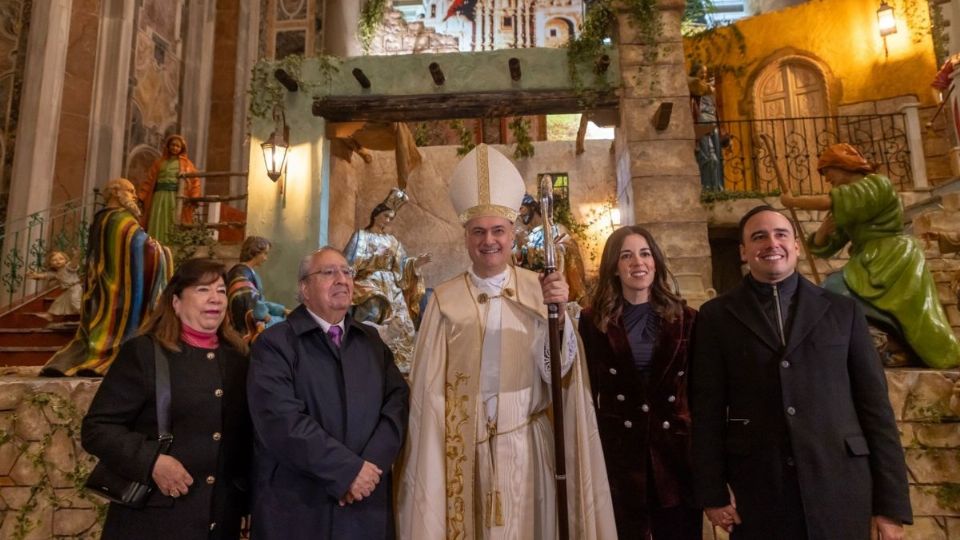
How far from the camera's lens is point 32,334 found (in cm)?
800

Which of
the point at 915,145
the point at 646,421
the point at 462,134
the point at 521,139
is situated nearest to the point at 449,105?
the point at 462,134

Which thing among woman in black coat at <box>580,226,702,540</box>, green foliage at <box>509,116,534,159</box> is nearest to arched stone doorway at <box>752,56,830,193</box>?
green foliage at <box>509,116,534,159</box>

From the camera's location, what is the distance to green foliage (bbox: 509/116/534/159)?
984 centimetres

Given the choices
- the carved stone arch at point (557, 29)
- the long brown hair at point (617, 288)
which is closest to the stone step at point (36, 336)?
the long brown hair at point (617, 288)

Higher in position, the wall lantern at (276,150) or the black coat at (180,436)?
the wall lantern at (276,150)

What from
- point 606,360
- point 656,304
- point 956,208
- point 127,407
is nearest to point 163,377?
point 127,407

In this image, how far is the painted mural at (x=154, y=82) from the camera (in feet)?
39.6

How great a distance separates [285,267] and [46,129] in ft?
18.4

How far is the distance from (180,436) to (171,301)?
58 centimetres

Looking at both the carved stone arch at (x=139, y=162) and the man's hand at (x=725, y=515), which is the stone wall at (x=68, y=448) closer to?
the man's hand at (x=725, y=515)

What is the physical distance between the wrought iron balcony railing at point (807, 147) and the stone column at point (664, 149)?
326cm

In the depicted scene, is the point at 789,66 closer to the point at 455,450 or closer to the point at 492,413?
the point at 492,413

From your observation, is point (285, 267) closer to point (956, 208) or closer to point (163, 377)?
point (163, 377)

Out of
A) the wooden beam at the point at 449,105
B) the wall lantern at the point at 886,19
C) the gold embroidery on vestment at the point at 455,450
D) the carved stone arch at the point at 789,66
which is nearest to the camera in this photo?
A: the gold embroidery on vestment at the point at 455,450
